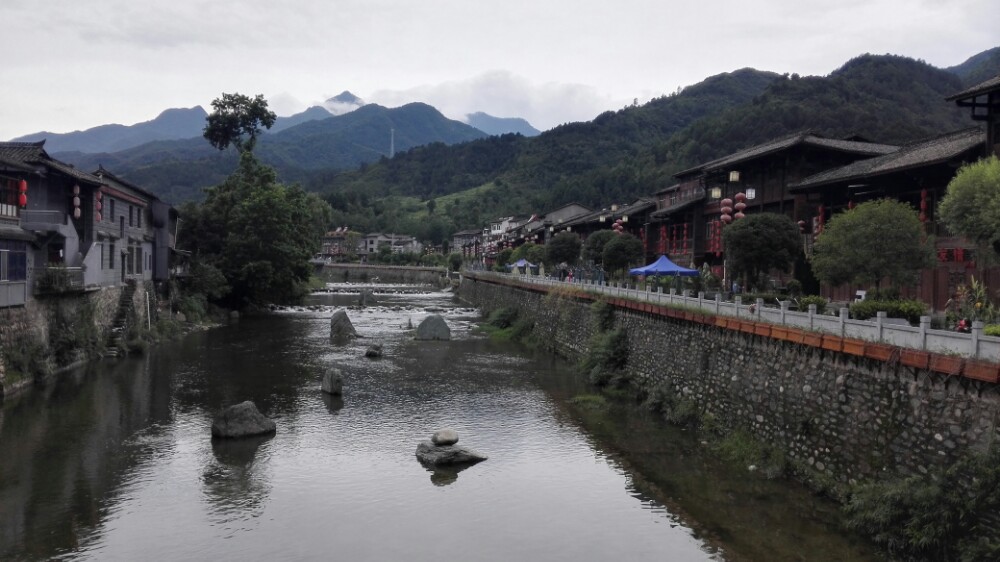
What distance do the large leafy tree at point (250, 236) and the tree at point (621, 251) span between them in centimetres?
3293

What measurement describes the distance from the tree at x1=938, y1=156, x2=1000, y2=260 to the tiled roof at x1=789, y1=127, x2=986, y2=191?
28.8 feet

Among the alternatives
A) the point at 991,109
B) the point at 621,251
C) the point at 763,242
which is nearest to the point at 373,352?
the point at 621,251

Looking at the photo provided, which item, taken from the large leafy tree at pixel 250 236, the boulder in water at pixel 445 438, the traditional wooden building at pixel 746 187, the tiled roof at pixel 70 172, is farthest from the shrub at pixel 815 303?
the large leafy tree at pixel 250 236

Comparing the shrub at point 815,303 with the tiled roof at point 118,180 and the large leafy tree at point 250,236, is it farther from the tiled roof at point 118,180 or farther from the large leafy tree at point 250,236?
the large leafy tree at point 250,236

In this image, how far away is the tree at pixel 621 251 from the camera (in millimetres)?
54844

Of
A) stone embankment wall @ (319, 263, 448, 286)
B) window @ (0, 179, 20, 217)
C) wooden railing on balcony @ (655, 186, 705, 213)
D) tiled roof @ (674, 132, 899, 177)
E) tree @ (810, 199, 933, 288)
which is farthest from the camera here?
stone embankment wall @ (319, 263, 448, 286)

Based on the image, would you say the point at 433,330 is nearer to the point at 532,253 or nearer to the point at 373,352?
the point at 373,352

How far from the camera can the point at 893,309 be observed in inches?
789

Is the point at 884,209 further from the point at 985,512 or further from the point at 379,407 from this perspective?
the point at 379,407

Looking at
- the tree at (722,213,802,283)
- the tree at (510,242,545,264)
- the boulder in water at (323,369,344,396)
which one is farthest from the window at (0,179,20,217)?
the tree at (510,242,545,264)

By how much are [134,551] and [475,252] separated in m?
144

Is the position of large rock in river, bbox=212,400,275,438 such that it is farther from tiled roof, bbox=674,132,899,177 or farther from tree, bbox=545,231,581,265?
tree, bbox=545,231,581,265

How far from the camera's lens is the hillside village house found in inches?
1286

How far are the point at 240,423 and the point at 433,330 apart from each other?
28.8m
